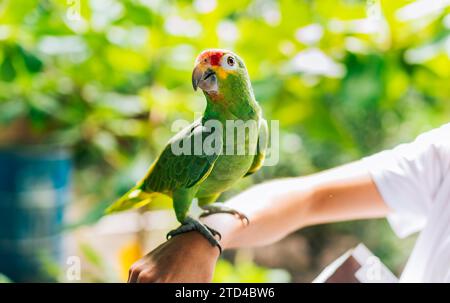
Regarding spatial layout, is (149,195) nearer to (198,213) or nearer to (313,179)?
(198,213)

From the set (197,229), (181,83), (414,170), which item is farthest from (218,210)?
(414,170)

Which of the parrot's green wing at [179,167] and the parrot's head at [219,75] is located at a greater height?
the parrot's head at [219,75]

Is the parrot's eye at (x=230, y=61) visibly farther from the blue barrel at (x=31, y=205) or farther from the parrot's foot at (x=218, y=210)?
the blue barrel at (x=31, y=205)

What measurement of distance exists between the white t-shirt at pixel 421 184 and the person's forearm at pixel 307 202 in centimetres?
2

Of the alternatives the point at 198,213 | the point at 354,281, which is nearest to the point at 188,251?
the point at 198,213

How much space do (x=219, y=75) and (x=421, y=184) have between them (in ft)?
1.35

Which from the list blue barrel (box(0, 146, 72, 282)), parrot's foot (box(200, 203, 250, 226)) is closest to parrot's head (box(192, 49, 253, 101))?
parrot's foot (box(200, 203, 250, 226))

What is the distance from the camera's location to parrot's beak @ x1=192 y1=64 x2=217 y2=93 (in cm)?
35

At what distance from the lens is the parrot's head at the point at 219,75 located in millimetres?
347

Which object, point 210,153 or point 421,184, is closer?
point 210,153

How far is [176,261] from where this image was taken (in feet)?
1.33

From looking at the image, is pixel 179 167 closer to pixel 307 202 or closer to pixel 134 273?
pixel 134 273

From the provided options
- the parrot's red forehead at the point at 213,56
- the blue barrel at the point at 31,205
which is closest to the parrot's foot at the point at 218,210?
the parrot's red forehead at the point at 213,56

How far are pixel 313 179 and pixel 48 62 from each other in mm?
455
